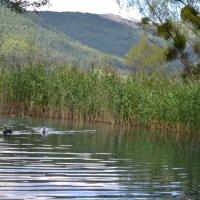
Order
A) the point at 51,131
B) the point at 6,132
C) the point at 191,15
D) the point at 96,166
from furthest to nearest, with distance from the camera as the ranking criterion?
the point at 191,15 < the point at 51,131 < the point at 6,132 < the point at 96,166

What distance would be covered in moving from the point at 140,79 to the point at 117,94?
1542mm

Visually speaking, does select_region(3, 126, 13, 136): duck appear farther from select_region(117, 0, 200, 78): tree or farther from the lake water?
select_region(117, 0, 200, 78): tree

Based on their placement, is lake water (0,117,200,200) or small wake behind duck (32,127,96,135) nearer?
lake water (0,117,200,200)

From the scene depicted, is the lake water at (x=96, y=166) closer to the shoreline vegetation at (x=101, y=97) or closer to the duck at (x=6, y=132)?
the duck at (x=6, y=132)

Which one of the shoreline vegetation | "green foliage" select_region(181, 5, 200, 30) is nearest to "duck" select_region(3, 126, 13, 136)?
the shoreline vegetation

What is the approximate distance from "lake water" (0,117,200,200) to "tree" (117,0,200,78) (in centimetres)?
962

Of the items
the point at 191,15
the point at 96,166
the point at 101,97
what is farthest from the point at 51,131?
the point at 191,15

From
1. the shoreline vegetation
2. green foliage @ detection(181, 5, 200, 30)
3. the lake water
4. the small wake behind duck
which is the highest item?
green foliage @ detection(181, 5, 200, 30)

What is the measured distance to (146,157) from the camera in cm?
1798

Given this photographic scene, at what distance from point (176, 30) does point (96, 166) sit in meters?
20.0

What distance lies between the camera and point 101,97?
32.3 meters

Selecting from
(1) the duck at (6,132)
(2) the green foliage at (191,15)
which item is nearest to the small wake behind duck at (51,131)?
(1) the duck at (6,132)

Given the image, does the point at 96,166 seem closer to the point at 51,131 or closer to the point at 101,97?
the point at 51,131

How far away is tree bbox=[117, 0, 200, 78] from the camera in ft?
111
